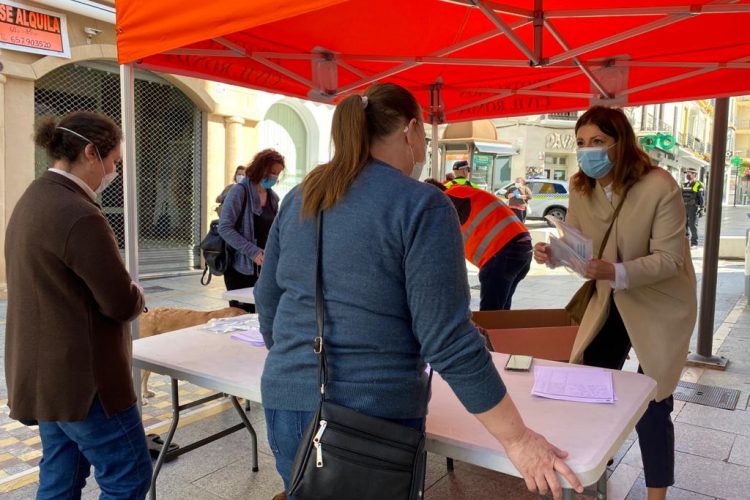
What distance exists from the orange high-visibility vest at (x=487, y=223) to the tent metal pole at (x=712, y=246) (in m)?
1.84

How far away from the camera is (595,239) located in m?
2.49

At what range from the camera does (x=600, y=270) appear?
7.25ft

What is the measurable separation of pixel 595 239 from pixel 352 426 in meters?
1.60

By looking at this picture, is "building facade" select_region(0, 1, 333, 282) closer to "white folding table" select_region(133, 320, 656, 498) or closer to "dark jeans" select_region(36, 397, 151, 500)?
"white folding table" select_region(133, 320, 656, 498)

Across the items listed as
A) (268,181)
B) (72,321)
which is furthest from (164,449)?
(268,181)

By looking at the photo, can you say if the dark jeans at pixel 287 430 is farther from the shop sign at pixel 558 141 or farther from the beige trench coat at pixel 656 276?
the shop sign at pixel 558 141

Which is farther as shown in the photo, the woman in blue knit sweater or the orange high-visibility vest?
the orange high-visibility vest

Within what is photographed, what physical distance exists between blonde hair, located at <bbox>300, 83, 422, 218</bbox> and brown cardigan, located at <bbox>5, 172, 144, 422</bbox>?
2.52 feet

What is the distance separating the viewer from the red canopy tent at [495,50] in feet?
10.7

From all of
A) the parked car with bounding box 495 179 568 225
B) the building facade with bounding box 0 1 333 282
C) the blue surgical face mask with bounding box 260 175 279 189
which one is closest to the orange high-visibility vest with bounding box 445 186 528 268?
the blue surgical face mask with bounding box 260 175 279 189

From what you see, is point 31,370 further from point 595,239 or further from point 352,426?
point 595,239

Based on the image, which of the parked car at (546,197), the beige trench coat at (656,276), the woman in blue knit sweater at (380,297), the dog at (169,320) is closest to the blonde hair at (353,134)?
the woman in blue knit sweater at (380,297)

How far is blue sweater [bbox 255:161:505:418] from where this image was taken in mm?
1259

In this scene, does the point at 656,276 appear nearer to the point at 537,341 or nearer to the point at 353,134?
the point at 537,341
